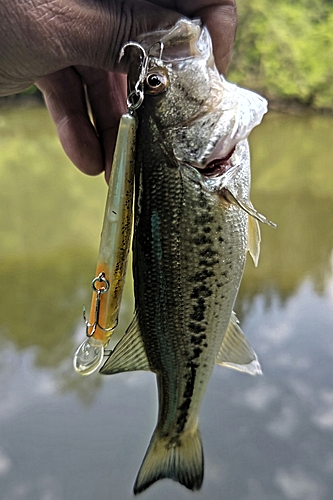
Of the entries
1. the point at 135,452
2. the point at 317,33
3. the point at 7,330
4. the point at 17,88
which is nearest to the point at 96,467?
the point at 135,452

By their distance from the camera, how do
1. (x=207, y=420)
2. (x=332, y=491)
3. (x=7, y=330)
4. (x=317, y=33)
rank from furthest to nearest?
1. (x=317, y=33)
2. (x=7, y=330)
3. (x=207, y=420)
4. (x=332, y=491)

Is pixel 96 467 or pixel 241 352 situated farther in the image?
pixel 96 467

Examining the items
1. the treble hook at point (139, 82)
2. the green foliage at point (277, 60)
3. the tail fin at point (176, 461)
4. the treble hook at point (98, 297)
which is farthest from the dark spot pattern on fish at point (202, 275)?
the green foliage at point (277, 60)

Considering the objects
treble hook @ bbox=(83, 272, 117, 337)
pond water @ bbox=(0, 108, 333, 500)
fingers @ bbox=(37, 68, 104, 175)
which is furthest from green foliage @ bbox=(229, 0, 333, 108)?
treble hook @ bbox=(83, 272, 117, 337)

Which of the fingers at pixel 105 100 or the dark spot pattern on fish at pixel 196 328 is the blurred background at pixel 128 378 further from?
the fingers at pixel 105 100

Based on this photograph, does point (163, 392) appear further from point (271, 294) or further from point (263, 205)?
point (263, 205)

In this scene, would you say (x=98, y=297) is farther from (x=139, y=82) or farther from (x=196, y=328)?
(x=139, y=82)
